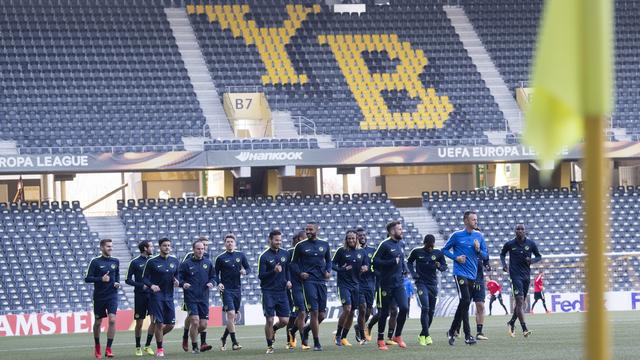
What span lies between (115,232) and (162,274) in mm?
17704

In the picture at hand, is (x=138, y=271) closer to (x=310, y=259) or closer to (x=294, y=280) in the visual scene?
(x=294, y=280)

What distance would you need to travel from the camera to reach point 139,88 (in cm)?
3941

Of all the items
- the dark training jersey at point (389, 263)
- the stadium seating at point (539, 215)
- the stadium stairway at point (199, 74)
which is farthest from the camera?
the stadium stairway at point (199, 74)

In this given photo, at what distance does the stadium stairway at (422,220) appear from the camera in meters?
38.4

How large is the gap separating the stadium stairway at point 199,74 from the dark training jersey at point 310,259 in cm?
1982

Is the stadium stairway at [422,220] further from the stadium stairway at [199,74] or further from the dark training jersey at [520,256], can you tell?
the dark training jersey at [520,256]

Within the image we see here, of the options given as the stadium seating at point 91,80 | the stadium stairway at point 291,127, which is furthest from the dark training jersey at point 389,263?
the stadium stairway at point 291,127

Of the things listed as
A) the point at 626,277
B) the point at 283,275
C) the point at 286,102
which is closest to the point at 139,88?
the point at 286,102

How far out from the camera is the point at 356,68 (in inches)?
1647

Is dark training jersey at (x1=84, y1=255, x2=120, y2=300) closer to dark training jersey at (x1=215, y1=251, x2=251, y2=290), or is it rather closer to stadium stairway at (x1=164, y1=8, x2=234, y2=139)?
dark training jersey at (x1=215, y1=251, x2=251, y2=290)

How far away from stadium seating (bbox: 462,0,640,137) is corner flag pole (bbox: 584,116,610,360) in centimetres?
3864

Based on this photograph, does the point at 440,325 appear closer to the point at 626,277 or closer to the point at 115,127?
the point at 626,277

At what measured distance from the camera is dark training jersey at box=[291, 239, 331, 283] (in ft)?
62.8

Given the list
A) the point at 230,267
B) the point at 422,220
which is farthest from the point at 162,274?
the point at 422,220
